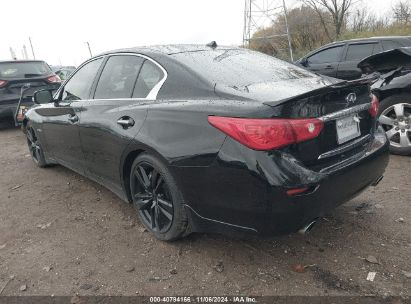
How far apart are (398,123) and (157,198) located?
3375mm

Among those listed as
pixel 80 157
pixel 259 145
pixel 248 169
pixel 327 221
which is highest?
pixel 259 145

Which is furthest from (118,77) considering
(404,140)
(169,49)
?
(404,140)

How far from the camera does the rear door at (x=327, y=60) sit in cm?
844

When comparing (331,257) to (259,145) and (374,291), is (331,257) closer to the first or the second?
(374,291)

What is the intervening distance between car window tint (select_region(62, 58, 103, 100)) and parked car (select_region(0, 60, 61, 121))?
4.16 meters

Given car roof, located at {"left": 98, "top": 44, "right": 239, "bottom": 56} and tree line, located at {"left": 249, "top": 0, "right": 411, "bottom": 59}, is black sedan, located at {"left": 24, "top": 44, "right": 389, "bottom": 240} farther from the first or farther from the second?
tree line, located at {"left": 249, "top": 0, "right": 411, "bottom": 59}

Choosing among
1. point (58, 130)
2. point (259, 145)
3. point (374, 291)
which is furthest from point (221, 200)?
point (58, 130)

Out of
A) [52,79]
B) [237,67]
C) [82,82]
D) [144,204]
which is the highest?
[237,67]

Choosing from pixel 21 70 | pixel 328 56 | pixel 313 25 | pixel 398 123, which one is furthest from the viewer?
pixel 313 25

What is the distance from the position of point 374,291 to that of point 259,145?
3.90 feet

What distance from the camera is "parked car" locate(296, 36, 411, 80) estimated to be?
760 cm

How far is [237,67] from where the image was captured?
297 centimetres

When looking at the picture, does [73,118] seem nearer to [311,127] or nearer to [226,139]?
[226,139]

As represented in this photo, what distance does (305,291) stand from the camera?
7.77 ft
